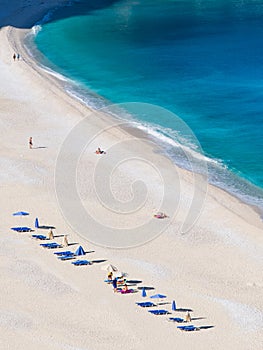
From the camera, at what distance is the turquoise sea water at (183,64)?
2677 inches

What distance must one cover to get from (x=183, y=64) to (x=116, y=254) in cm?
4674

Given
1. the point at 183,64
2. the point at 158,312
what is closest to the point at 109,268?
the point at 158,312

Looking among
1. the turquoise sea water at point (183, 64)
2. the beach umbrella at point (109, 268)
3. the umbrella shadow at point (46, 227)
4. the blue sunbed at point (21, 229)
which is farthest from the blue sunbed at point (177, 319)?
the turquoise sea water at point (183, 64)

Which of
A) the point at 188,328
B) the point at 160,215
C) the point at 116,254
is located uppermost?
the point at 160,215

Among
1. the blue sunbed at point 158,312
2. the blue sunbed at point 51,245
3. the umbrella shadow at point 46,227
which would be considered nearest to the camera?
the blue sunbed at point 158,312

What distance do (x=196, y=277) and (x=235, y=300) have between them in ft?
9.96

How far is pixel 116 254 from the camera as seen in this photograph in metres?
48.8

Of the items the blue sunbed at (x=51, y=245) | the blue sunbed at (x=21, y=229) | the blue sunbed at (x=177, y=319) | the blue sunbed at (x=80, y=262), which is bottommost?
the blue sunbed at (x=177, y=319)

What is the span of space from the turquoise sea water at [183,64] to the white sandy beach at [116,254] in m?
5.12

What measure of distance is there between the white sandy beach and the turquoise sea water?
16.8 feet

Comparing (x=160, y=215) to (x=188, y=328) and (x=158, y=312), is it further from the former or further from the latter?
(x=188, y=328)

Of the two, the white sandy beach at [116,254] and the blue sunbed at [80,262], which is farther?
the blue sunbed at [80,262]

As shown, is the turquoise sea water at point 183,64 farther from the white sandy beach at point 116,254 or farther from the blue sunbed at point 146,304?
the blue sunbed at point 146,304

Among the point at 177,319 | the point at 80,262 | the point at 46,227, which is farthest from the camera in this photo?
the point at 46,227
